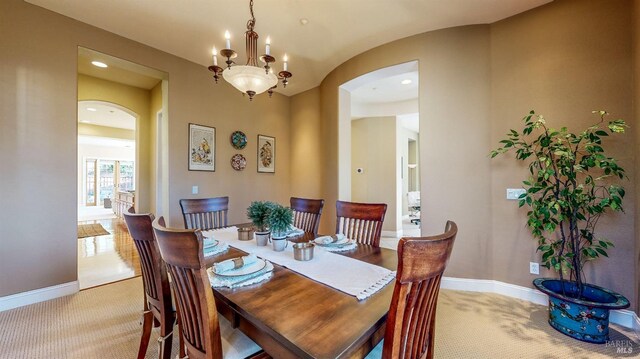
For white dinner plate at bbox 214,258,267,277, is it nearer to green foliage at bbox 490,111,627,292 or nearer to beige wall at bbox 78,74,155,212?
green foliage at bbox 490,111,627,292

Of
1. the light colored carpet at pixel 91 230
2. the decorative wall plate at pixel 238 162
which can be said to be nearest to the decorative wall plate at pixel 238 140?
the decorative wall plate at pixel 238 162

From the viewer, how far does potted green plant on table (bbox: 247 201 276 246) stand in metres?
1.77

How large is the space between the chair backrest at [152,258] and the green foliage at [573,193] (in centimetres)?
277

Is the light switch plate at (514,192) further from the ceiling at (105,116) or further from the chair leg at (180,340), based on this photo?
the ceiling at (105,116)

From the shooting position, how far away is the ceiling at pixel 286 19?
95.0 inches

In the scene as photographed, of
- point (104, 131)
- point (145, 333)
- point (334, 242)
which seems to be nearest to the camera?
point (145, 333)

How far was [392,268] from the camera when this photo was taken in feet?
4.54

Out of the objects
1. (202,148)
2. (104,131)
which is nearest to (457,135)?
(202,148)

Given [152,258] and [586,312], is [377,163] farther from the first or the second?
[152,258]

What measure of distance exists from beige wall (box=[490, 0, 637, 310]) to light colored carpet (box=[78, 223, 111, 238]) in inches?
279

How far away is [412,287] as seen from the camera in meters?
0.82

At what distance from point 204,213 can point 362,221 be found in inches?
64.0

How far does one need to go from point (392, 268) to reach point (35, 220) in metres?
3.37

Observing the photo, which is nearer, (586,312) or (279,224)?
(279,224)
